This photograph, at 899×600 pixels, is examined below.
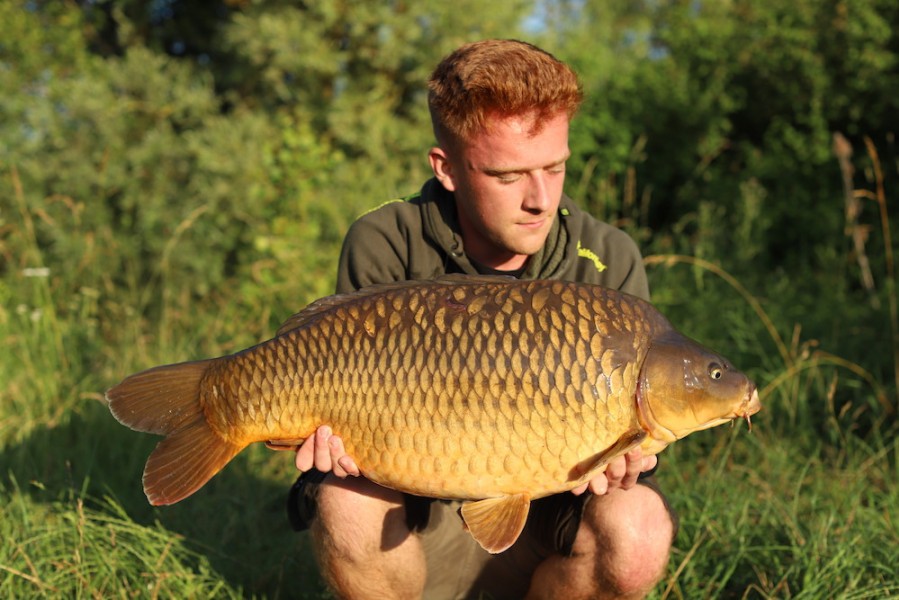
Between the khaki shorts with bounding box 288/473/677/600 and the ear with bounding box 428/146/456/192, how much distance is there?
69 centimetres

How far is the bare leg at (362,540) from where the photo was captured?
2.00 m

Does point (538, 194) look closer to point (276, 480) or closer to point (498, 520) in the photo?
point (498, 520)

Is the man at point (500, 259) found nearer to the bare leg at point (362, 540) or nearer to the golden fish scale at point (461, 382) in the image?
the bare leg at point (362, 540)

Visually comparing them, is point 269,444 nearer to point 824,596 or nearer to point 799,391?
point 824,596

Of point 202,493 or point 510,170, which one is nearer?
point 510,170

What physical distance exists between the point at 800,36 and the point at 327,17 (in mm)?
2444

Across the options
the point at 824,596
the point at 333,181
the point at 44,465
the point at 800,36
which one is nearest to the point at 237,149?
the point at 333,181

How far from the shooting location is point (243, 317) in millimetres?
4223

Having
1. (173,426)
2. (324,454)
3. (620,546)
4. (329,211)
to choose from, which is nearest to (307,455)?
(324,454)

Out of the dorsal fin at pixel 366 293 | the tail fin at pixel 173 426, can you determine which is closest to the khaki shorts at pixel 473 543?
the tail fin at pixel 173 426

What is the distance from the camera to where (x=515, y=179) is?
2039 mm

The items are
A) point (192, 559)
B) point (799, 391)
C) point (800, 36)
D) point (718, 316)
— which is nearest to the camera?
point (192, 559)

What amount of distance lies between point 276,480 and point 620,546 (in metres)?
1.29

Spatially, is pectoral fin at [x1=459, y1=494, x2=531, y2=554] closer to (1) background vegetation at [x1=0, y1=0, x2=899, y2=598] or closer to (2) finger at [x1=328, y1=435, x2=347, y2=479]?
(2) finger at [x1=328, y1=435, x2=347, y2=479]
